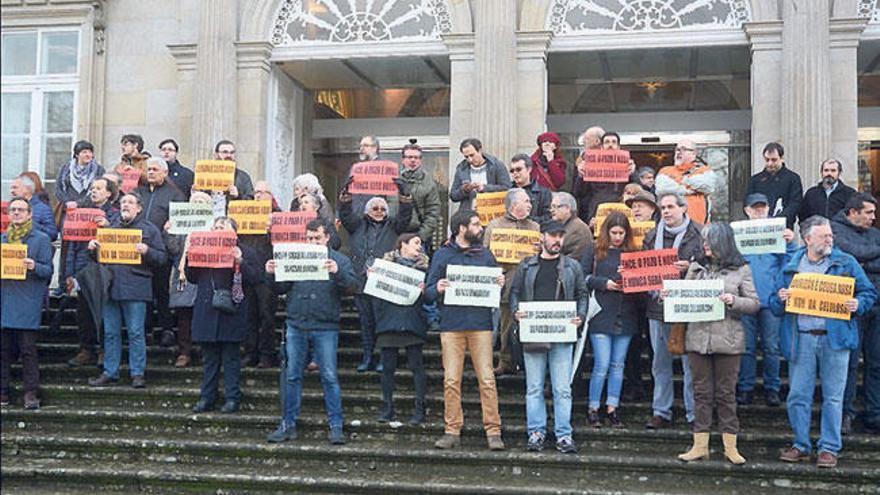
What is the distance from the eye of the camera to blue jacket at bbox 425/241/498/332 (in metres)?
7.76

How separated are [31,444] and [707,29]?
9.14 metres

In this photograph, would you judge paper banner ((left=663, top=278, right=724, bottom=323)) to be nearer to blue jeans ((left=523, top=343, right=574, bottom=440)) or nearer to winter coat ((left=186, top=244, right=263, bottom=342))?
blue jeans ((left=523, top=343, right=574, bottom=440))

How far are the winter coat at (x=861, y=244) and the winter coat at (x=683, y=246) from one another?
1154 millimetres

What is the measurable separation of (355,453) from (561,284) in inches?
84.6

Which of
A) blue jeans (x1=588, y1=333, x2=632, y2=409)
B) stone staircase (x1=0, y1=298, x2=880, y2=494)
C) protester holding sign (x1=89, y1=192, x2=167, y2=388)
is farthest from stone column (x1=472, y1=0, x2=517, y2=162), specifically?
protester holding sign (x1=89, y1=192, x2=167, y2=388)

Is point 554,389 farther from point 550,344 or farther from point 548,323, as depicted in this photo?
point 548,323

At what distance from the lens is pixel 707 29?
12180mm

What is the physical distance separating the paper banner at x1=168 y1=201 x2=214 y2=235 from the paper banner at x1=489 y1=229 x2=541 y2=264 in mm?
2728

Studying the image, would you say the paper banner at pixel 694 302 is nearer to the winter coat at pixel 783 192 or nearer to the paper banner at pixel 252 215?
the winter coat at pixel 783 192

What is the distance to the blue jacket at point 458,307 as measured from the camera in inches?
305

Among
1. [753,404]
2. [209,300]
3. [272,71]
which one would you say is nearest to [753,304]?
[753,404]

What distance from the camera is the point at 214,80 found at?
12.9m

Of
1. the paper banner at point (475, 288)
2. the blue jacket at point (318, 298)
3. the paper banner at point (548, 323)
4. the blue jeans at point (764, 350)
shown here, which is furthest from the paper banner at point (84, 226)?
the blue jeans at point (764, 350)

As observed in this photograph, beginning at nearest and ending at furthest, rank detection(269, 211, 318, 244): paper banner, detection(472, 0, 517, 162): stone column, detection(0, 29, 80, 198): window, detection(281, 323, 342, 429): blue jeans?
detection(281, 323, 342, 429): blue jeans
detection(269, 211, 318, 244): paper banner
detection(472, 0, 517, 162): stone column
detection(0, 29, 80, 198): window
